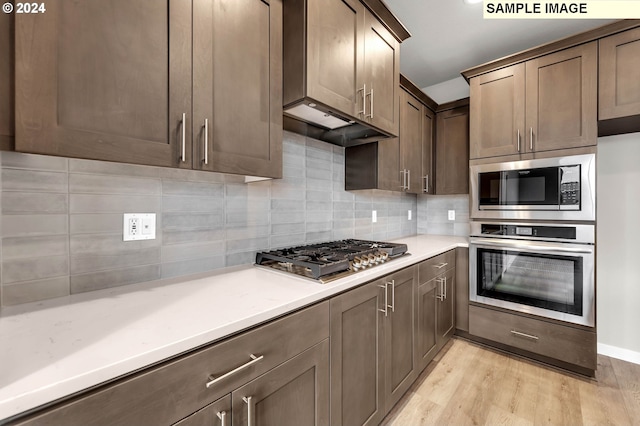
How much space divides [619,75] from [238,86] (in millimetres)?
2560

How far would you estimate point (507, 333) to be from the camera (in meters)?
2.25

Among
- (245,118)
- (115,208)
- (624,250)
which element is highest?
(245,118)

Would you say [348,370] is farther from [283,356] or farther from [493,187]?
[493,187]

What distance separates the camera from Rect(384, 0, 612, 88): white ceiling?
1989 mm

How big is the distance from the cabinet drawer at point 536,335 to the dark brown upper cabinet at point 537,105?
1.39 metres

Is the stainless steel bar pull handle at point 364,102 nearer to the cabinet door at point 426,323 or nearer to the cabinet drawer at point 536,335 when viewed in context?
the cabinet door at point 426,323

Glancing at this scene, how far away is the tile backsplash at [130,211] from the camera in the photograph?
35.0 inches

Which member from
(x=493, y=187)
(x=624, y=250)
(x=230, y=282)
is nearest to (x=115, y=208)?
(x=230, y=282)

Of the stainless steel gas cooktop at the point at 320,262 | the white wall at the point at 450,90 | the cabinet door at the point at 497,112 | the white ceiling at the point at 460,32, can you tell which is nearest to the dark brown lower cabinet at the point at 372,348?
the stainless steel gas cooktop at the point at 320,262

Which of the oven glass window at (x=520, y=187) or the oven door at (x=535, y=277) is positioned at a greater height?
the oven glass window at (x=520, y=187)

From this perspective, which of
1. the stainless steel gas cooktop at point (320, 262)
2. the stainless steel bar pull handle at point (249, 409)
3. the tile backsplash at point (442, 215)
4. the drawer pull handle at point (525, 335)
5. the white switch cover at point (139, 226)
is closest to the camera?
the stainless steel bar pull handle at point (249, 409)

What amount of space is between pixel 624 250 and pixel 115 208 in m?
3.53

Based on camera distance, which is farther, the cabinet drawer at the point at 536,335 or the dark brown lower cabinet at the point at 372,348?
the cabinet drawer at the point at 536,335

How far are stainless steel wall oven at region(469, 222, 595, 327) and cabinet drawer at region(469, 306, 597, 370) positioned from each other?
0.08m
